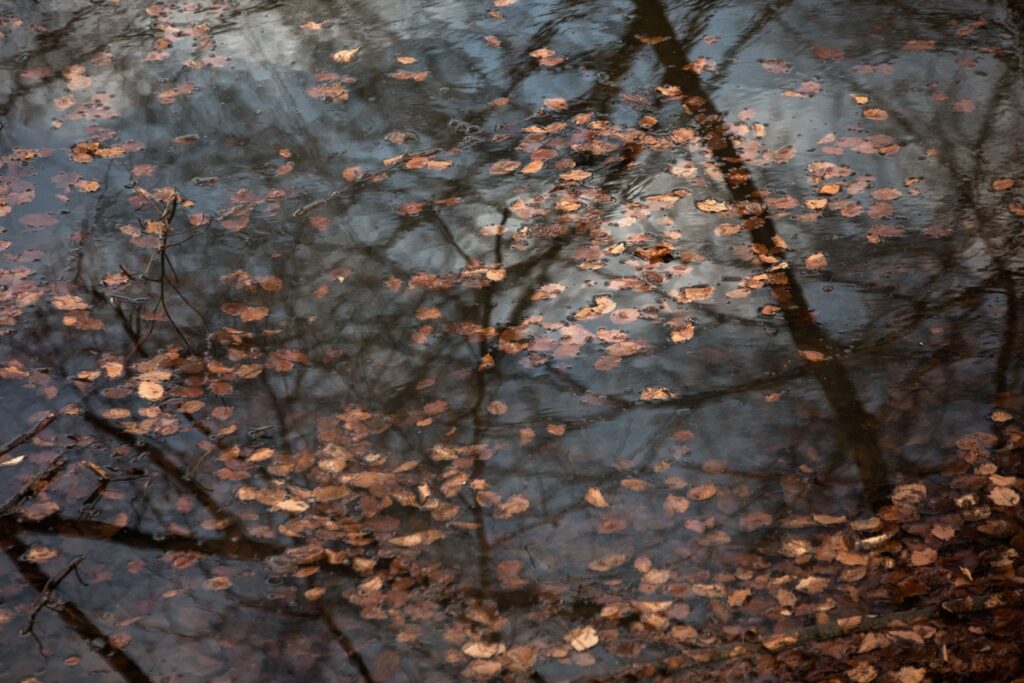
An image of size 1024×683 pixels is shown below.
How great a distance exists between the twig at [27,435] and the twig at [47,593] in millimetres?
850

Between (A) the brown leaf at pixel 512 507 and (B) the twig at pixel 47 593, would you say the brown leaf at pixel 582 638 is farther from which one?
(B) the twig at pixel 47 593

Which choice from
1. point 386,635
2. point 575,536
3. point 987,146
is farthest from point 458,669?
point 987,146

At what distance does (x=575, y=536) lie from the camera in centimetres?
458

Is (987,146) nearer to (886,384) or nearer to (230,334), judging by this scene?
(886,384)

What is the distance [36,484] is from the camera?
4941mm

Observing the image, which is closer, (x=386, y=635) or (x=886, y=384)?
(x=386, y=635)

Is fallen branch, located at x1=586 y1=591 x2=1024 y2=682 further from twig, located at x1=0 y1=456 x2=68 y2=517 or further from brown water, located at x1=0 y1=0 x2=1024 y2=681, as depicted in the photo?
twig, located at x1=0 y1=456 x2=68 y2=517

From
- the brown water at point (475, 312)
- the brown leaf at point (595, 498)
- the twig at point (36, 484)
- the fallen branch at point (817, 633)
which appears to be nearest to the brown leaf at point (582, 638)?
the brown water at point (475, 312)

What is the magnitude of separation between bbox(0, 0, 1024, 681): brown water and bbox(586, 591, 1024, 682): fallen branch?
0.32ft

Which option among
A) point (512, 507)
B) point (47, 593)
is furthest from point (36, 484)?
point (512, 507)

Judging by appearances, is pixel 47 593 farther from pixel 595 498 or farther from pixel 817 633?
pixel 817 633

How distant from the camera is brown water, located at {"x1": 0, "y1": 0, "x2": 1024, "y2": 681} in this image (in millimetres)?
4441

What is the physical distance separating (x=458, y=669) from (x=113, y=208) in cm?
429

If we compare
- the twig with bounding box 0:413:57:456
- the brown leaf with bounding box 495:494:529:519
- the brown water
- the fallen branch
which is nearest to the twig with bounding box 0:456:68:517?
the brown water
